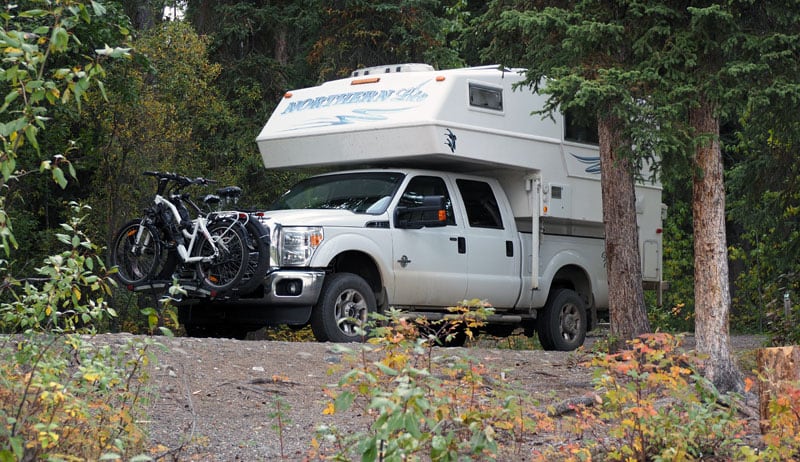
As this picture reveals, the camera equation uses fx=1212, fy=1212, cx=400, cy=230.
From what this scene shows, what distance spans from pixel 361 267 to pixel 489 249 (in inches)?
64.9

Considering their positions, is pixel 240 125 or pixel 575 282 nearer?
pixel 575 282

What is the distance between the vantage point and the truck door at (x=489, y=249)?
42.6 ft

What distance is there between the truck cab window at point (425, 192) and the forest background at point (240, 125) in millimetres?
1529

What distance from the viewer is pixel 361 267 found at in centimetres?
1224

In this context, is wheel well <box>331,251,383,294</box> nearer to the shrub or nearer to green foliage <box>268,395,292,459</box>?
green foliage <box>268,395,292,459</box>

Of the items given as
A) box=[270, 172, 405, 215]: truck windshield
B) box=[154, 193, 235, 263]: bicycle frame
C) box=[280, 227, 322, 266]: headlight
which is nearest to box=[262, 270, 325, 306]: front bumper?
box=[280, 227, 322, 266]: headlight

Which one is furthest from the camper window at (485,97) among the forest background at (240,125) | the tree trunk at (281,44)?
the tree trunk at (281,44)

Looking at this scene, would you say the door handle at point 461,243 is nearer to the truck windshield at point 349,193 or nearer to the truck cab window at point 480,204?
the truck cab window at point 480,204

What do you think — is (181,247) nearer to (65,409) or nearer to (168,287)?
(168,287)

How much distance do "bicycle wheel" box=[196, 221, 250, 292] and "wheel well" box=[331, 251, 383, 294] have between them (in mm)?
1217

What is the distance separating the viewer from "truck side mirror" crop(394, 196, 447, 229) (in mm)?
12000

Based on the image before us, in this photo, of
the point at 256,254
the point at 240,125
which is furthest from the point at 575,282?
the point at 240,125

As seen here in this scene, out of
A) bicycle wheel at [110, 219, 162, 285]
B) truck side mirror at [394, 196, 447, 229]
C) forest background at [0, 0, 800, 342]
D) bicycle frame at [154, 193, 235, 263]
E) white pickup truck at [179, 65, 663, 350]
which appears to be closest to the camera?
bicycle frame at [154, 193, 235, 263]

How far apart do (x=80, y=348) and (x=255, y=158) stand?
15.7m
